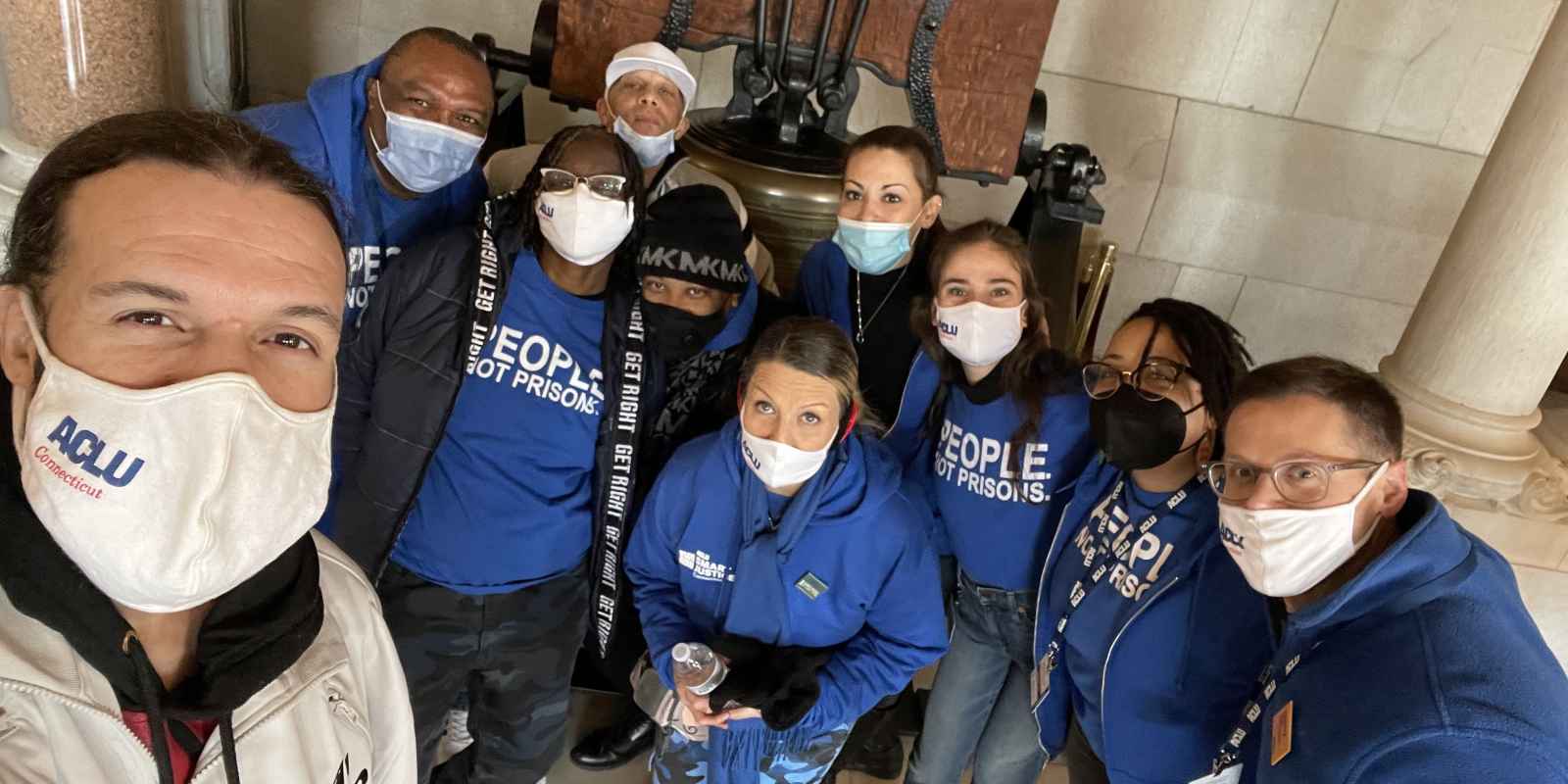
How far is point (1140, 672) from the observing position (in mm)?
2049

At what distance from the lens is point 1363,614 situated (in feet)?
5.10

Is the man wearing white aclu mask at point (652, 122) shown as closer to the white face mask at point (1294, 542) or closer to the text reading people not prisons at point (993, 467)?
the text reading people not prisons at point (993, 467)

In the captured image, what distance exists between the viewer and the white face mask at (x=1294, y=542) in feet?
5.40

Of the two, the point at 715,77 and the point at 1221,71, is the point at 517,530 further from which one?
the point at 1221,71

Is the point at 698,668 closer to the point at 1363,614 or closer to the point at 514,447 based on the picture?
the point at 514,447

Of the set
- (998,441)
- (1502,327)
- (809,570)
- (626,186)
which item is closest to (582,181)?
(626,186)

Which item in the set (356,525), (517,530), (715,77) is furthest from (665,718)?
(715,77)

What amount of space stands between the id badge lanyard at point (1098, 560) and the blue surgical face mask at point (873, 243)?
859 millimetres

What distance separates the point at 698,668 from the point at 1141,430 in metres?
1.11

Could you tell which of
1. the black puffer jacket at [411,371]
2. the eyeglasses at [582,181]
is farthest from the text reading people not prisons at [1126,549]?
the eyeglasses at [582,181]

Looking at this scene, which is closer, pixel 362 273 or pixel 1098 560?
pixel 1098 560

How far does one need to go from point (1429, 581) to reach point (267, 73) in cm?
572

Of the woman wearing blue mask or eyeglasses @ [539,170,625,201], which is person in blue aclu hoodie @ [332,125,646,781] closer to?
eyeglasses @ [539,170,625,201]

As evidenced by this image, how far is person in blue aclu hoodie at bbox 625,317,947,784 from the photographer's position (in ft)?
7.31
